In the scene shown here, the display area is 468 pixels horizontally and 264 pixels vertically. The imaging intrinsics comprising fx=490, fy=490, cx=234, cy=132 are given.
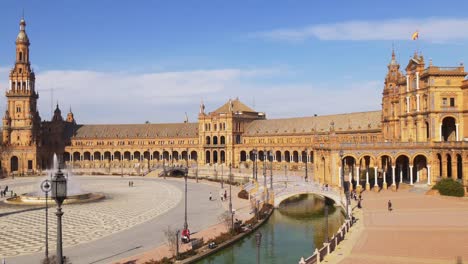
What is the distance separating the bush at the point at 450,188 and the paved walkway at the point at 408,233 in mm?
2040

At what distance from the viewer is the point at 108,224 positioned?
48.8 m

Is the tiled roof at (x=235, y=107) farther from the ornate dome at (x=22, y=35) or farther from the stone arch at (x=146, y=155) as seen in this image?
the ornate dome at (x=22, y=35)

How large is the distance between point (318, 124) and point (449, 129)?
1994 inches

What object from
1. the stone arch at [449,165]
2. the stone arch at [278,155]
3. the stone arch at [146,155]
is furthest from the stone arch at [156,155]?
the stone arch at [449,165]

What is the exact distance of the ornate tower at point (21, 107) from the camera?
12825cm

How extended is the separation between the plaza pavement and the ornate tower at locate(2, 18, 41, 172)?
6186 cm

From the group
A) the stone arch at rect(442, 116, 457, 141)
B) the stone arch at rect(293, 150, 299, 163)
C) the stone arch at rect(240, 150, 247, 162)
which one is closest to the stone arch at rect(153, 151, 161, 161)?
the stone arch at rect(240, 150, 247, 162)

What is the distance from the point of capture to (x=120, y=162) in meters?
144

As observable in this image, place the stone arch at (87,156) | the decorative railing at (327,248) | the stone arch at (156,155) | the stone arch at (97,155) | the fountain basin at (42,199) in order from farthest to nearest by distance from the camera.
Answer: the stone arch at (97,155), the stone arch at (87,156), the stone arch at (156,155), the fountain basin at (42,199), the decorative railing at (327,248)

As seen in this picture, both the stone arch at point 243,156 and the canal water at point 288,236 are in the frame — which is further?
the stone arch at point 243,156

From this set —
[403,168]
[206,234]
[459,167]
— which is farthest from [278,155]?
[206,234]

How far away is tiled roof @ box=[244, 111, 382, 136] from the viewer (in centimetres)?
10719

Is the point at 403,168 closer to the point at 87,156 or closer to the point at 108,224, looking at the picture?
the point at 108,224

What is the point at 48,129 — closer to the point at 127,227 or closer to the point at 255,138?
the point at 255,138
